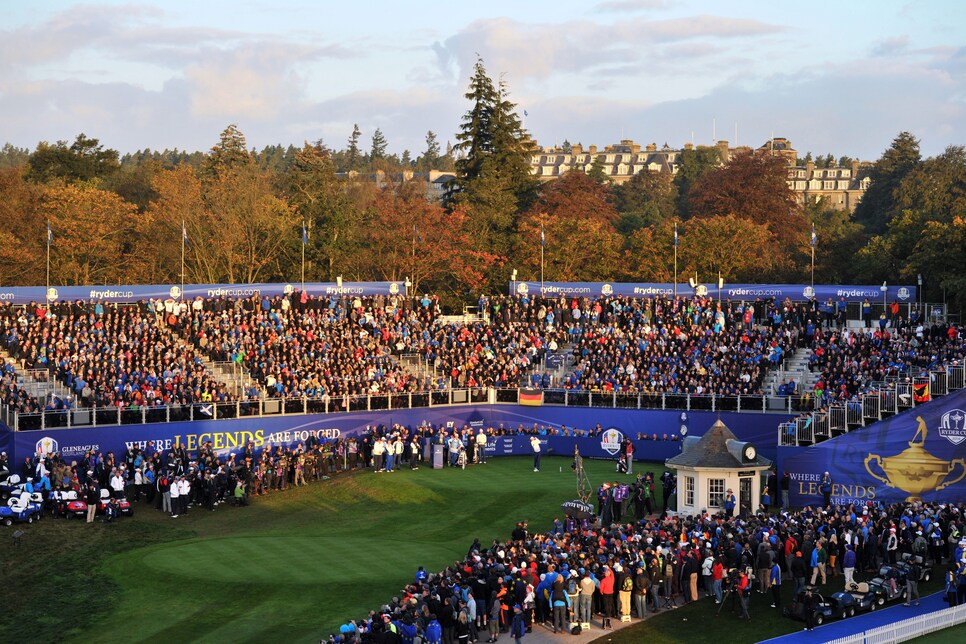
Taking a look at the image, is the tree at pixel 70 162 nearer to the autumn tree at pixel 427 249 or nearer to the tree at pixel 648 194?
the autumn tree at pixel 427 249

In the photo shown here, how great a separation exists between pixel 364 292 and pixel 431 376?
8.25m

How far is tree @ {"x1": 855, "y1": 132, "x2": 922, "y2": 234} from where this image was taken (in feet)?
354

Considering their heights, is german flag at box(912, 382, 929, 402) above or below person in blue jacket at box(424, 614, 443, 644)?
above

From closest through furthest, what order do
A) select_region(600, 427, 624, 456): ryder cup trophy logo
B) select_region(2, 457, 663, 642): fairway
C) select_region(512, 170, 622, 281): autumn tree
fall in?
select_region(2, 457, 663, 642): fairway
select_region(600, 427, 624, 456): ryder cup trophy logo
select_region(512, 170, 622, 281): autumn tree

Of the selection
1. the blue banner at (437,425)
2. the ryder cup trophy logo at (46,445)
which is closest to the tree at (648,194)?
the blue banner at (437,425)

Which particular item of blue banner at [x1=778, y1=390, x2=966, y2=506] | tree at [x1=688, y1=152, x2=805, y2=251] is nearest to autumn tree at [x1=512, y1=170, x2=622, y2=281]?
tree at [x1=688, y1=152, x2=805, y2=251]

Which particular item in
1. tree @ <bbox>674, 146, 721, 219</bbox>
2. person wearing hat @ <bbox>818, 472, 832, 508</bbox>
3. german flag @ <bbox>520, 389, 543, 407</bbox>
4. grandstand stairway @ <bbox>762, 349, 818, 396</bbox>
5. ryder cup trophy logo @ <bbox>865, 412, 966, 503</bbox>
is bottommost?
person wearing hat @ <bbox>818, 472, 832, 508</bbox>

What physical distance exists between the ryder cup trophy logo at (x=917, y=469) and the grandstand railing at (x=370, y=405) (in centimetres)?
826

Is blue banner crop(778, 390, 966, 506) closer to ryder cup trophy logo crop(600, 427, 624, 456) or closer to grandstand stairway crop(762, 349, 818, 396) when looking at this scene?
grandstand stairway crop(762, 349, 818, 396)

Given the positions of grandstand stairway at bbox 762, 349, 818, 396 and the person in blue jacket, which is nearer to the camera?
the person in blue jacket

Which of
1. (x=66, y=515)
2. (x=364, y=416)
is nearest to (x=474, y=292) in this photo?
(x=364, y=416)

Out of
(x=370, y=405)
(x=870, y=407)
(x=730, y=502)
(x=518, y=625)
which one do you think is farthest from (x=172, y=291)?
(x=518, y=625)

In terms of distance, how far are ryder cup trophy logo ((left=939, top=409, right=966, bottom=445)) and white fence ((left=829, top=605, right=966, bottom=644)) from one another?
12.9 metres

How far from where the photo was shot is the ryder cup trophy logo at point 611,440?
50.7m
